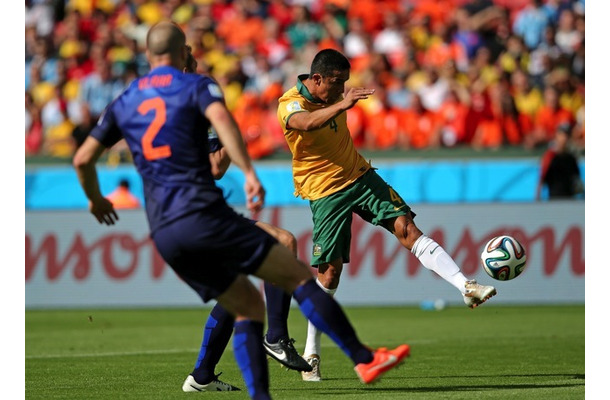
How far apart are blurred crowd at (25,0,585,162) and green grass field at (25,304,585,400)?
12.4 feet

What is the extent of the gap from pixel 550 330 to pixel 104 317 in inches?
256

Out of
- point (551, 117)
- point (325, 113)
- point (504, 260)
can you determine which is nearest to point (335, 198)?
point (325, 113)

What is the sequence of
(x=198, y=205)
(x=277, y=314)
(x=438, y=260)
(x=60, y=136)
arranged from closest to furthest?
(x=198, y=205) < (x=277, y=314) < (x=438, y=260) < (x=60, y=136)

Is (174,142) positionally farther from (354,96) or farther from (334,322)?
(354,96)

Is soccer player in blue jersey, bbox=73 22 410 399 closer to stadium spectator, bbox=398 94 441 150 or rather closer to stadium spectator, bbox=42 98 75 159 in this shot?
stadium spectator, bbox=398 94 441 150

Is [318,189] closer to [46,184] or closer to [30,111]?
[46,184]

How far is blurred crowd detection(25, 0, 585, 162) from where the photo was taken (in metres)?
20.0

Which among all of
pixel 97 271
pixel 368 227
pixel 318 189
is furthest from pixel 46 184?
pixel 318 189

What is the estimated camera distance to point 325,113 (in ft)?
28.8

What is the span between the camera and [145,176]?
6.88 meters

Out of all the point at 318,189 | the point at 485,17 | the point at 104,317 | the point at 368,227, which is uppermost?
the point at 485,17

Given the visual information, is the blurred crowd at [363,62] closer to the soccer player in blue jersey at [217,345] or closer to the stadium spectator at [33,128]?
the stadium spectator at [33,128]

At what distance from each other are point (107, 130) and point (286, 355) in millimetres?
2808

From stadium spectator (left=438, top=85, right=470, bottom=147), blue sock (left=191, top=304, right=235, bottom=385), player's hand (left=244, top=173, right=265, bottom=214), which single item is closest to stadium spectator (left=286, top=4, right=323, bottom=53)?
stadium spectator (left=438, top=85, right=470, bottom=147)
